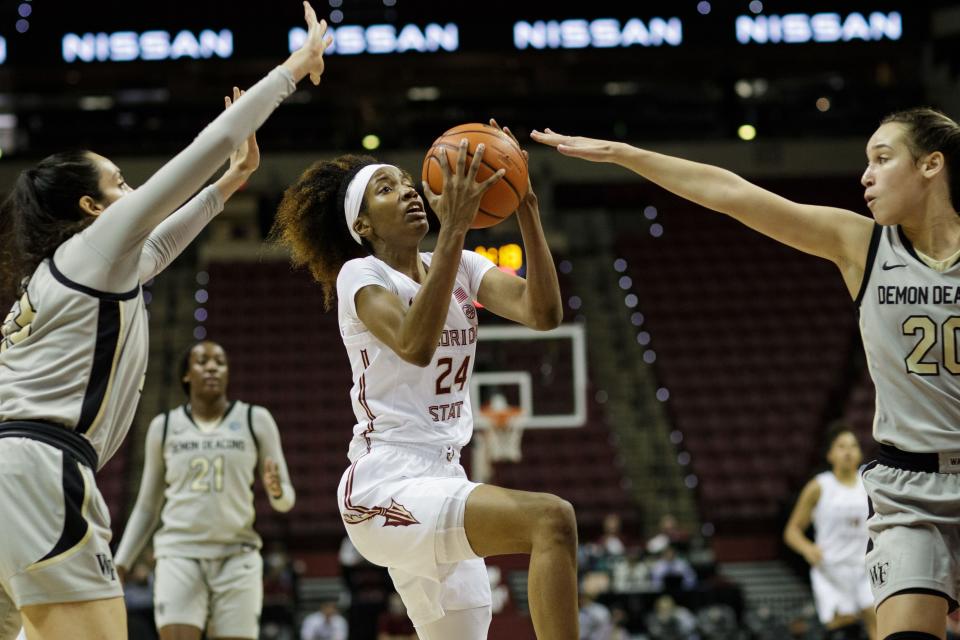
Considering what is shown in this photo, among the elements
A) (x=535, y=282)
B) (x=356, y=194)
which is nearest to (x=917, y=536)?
(x=535, y=282)

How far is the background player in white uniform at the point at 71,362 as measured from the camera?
3.40 metres

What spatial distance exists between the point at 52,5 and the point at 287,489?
28.1ft

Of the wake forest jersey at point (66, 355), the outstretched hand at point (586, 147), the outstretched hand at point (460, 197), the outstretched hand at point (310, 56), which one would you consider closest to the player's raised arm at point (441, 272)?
the outstretched hand at point (460, 197)

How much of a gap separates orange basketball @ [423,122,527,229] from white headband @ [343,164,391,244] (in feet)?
0.74

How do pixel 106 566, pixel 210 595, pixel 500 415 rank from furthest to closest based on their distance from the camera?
pixel 500 415 < pixel 210 595 < pixel 106 566

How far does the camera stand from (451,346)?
418 centimetres

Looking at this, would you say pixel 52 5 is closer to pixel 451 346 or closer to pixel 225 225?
pixel 225 225

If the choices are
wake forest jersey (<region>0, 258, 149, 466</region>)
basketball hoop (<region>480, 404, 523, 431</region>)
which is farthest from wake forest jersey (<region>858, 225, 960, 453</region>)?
basketball hoop (<region>480, 404, 523, 431</region>)

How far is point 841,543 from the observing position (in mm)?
9211

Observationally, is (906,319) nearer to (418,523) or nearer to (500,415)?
(418,523)

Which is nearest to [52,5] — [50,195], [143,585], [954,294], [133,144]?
[133,144]

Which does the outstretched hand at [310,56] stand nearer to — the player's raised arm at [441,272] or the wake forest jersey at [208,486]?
the player's raised arm at [441,272]

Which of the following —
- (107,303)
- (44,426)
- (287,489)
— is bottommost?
(287,489)

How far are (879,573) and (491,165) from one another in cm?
182
